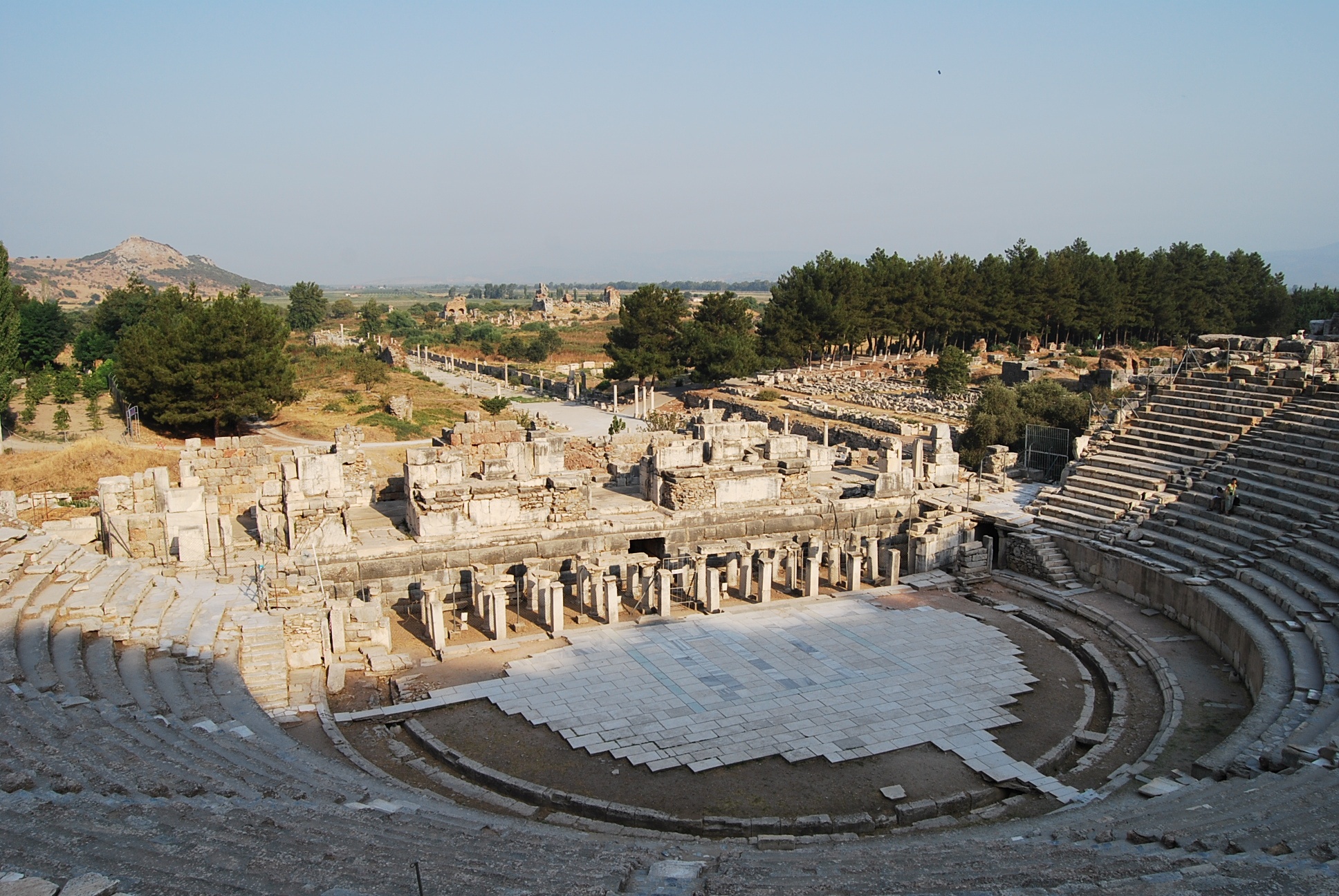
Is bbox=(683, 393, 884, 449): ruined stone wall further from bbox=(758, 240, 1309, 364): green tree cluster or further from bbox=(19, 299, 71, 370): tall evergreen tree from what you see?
bbox=(19, 299, 71, 370): tall evergreen tree

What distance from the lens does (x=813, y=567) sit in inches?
746

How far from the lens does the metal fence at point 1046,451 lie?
25453 millimetres

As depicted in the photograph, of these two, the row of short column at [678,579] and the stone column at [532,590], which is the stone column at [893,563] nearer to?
the row of short column at [678,579]

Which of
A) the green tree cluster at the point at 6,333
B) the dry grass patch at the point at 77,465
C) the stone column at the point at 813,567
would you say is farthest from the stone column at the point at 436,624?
the green tree cluster at the point at 6,333

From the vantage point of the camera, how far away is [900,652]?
16062mm

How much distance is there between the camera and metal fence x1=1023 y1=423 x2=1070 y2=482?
2545cm

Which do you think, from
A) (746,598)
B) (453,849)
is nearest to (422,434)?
(746,598)

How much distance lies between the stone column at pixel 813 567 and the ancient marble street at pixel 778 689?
3.25 feet

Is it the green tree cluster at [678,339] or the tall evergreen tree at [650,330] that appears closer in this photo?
the green tree cluster at [678,339]

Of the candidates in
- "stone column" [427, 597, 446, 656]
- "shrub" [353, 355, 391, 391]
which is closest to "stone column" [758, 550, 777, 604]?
"stone column" [427, 597, 446, 656]

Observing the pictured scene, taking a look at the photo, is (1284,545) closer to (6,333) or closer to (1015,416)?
(1015,416)

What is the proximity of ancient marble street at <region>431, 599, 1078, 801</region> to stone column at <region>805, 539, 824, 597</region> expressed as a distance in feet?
3.25

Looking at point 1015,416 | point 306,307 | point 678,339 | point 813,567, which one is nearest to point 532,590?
point 813,567

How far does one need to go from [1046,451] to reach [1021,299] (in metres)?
39.8
